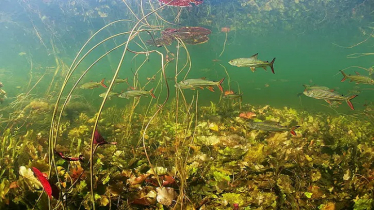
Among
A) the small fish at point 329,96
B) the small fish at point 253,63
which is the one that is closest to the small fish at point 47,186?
the small fish at point 253,63

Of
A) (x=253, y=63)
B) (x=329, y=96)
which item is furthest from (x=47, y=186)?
(x=329, y=96)

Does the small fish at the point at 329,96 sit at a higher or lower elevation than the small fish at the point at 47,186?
lower

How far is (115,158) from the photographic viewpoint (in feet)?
9.48

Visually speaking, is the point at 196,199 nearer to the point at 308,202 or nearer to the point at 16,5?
the point at 308,202

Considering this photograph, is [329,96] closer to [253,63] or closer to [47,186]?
[253,63]

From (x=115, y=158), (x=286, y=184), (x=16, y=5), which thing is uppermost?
(x=16, y=5)

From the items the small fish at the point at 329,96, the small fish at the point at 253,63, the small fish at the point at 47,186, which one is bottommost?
the small fish at the point at 329,96

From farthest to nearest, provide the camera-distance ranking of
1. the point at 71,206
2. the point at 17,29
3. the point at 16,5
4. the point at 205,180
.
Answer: the point at 17,29 < the point at 16,5 < the point at 205,180 < the point at 71,206

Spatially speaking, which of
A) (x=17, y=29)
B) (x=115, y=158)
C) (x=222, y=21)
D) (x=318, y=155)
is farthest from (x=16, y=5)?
(x=318, y=155)

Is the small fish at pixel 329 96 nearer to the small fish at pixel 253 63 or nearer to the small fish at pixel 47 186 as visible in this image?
the small fish at pixel 253 63

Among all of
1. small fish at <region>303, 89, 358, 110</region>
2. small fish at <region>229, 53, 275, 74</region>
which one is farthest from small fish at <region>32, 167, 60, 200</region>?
small fish at <region>303, 89, 358, 110</region>

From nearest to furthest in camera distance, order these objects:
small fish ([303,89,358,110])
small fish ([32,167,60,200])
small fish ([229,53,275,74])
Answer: small fish ([32,167,60,200])
small fish ([303,89,358,110])
small fish ([229,53,275,74])

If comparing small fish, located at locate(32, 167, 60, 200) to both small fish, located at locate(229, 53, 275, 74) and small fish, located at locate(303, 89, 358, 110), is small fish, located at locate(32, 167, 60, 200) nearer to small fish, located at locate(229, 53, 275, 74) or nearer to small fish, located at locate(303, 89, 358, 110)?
small fish, located at locate(229, 53, 275, 74)

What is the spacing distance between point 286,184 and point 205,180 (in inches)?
34.7
